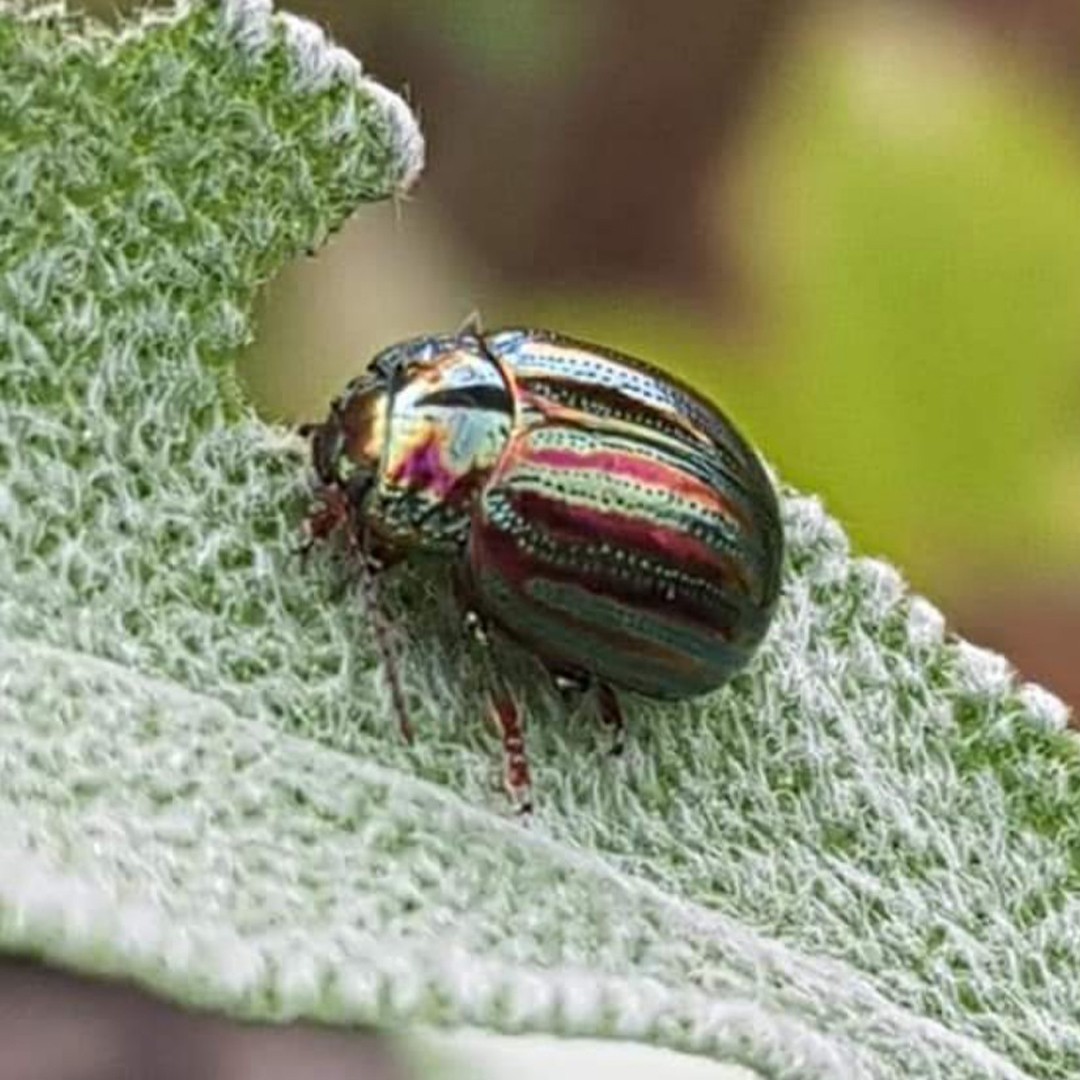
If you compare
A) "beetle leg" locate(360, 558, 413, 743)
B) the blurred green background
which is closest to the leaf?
"beetle leg" locate(360, 558, 413, 743)

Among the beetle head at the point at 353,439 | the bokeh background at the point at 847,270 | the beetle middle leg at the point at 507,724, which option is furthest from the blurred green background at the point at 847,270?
the beetle middle leg at the point at 507,724

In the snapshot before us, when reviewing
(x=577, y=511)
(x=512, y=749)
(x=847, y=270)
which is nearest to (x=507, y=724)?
(x=512, y=749)

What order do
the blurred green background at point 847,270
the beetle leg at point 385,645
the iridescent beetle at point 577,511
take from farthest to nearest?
the blurred green background at point 847,270 → the iridescent beetle at point 577,511 → the beetle leg at point 385,645

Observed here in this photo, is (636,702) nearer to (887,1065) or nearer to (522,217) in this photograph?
(887,1065)

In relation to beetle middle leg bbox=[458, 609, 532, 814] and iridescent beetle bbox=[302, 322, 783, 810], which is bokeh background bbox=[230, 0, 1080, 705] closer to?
iridescent beetle bbox=[302, 322, 783, 810]

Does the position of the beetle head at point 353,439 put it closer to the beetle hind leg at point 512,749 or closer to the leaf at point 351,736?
the leaf at point 351,736

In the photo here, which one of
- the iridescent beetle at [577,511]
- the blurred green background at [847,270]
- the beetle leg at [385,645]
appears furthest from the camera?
the blurred green background at [847,270]
